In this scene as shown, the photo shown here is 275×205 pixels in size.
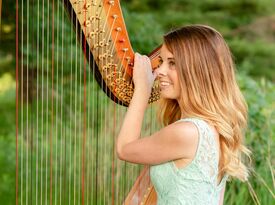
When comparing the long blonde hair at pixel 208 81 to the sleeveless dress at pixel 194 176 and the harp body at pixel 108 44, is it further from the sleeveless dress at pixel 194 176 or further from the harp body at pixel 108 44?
the harp body at pixel 108 44

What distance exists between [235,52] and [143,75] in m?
5.59

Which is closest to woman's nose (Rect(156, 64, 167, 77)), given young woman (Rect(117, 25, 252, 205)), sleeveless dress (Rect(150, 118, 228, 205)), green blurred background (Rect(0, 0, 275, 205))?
young woman (Rect(117, 25, 252, 205))

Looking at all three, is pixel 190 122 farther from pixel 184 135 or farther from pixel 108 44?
pixel 108 44

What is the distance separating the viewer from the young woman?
2.26 meters

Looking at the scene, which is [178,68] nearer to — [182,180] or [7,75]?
[182,180]

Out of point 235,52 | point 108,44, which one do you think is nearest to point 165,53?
point 108,44

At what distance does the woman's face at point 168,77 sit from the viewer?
2.28 meters

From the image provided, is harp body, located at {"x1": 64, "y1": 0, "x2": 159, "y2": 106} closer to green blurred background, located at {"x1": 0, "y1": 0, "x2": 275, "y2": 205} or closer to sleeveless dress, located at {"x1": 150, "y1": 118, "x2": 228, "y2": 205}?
sleeveless dress, located at {"x1": 150, "y1": 118, "x2": 228, "y2": 205}

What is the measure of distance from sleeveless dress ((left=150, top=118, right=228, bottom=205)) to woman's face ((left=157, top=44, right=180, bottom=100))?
0.09 metres

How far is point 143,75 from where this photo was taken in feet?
7.88

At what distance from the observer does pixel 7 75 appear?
22.4ft

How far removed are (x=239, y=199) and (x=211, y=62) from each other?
2.08m

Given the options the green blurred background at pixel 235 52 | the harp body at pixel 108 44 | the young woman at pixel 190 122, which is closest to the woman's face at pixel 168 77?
the young woman at pixel 190 122

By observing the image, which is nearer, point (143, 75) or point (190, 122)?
point (190, 122)
